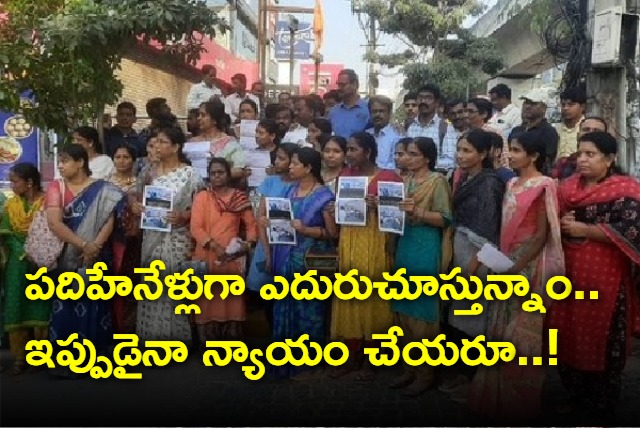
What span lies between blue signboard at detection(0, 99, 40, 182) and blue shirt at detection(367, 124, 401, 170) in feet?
16.6

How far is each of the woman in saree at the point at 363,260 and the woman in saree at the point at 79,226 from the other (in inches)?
62.8

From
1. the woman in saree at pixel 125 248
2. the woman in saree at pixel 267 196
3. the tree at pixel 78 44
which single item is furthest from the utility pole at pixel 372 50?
the woman in saree at pixel 267 196

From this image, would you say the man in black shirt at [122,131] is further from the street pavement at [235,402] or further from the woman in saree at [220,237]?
the street pavement at [235,402]

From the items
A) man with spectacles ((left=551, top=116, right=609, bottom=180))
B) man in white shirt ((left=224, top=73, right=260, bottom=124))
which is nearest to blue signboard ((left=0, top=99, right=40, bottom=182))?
man in white shirt ((left=224, top=73, right=260, bottom=124))

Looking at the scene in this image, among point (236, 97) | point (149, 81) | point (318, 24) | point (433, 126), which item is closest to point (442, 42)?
point (318, 24)

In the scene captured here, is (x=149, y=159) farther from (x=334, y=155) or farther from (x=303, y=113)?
(x=303, y=113)

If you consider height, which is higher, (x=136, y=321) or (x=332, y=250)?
(x=332, y=250)

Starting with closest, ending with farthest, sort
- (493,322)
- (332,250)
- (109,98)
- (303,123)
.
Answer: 1. (493,322)
2. (332,250)
3. (109,98)
4. (303,123)

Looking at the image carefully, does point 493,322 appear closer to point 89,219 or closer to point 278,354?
point 278,354

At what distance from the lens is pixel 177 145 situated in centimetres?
482

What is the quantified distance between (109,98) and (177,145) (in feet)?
4.77

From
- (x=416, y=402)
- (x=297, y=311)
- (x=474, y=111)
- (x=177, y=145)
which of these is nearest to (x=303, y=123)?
(x=474, y=111)

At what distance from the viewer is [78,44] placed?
205 inches

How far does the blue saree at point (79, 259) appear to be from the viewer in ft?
15.0
